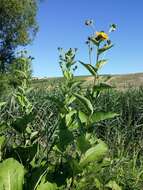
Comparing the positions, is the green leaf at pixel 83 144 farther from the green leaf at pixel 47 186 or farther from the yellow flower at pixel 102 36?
the yellow flower at pixel 102 36

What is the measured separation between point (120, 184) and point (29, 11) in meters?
30.1

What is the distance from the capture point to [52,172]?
4.88 meters

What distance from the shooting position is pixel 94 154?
4637 millimetres

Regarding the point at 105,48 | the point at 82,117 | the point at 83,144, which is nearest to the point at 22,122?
the point at 82,117

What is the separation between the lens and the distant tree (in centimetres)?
3394

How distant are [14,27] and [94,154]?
30.5 metres

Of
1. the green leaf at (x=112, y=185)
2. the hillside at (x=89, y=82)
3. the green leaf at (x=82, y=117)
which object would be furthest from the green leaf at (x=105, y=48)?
the green leaf at (x=112, y=185)

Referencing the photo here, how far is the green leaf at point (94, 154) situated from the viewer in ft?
15.2

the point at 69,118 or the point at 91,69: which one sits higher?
the point at 91,69

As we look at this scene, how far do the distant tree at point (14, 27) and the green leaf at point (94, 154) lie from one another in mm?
29419

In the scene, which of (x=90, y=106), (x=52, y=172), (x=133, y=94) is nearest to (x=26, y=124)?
(x=52, y=172)

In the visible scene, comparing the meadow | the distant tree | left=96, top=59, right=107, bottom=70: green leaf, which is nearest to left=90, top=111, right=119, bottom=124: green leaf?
the meadow

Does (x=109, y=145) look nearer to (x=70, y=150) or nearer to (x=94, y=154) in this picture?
(x=70, y=150)

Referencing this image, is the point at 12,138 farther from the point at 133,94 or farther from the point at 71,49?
the point at 133,94
